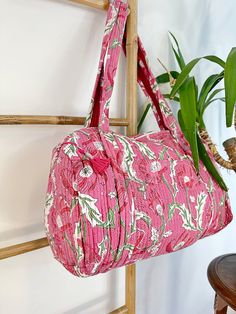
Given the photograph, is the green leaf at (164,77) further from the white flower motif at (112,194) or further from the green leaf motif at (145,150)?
the white flower motif at (112,194)

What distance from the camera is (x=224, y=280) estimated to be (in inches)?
25.6

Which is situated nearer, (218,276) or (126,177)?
(126,177)

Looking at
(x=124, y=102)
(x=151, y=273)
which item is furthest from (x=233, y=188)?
(x=124, y=102)

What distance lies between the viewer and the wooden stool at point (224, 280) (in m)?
0.61

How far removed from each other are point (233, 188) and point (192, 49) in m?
0.52

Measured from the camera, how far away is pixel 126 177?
1.71ft

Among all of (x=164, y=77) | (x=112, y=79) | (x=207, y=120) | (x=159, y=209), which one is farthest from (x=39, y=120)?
(x=207, y=120)

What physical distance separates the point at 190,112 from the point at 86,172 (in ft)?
0.86

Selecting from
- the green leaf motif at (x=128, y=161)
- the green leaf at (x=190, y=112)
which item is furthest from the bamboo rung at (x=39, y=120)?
the green leaf at (x=190, y=112)

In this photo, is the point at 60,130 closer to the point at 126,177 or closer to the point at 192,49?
the point at 126,177

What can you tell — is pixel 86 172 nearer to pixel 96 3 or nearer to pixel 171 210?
pixel 171 210

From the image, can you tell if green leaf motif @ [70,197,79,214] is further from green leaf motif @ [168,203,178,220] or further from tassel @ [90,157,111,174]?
green leaf motif @ [168,203,178,220]

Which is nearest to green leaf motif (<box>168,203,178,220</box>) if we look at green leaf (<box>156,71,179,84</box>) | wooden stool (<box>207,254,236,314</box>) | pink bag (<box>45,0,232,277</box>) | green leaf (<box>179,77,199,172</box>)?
pink bag (<box>45,0,232,277</box>)

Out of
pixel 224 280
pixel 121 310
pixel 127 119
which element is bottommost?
pixel 121 310
